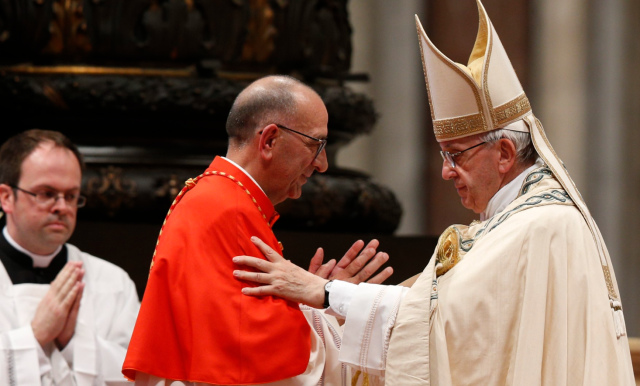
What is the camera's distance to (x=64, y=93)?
492cm

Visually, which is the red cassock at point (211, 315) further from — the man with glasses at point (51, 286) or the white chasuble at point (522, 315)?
the man with glasses at point (51, 286)

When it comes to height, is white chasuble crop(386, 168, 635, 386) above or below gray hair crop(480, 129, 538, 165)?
below

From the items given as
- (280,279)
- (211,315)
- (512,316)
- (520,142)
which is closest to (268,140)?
(280,279)

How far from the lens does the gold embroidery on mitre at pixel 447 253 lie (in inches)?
130

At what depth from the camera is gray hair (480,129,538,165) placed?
3.35 meters

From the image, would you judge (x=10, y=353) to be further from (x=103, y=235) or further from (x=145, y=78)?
(x=145, y=78)

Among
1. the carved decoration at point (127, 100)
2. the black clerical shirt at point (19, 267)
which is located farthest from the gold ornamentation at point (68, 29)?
the black clerical shirt at point (19, 267)

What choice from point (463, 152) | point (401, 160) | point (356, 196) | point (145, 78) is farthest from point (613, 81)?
point (463, 152)

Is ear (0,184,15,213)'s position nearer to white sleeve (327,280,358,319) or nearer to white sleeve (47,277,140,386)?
white sleeve (47,277,140,386)

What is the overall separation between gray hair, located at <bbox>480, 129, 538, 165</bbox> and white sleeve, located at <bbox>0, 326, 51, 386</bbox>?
6.29 feet

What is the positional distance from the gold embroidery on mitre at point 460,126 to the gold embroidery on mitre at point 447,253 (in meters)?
0.34

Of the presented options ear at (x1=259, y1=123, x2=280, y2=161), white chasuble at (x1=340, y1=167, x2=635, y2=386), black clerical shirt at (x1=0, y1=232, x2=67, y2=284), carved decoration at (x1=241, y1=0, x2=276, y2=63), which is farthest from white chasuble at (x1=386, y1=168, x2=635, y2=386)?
carved decoration at (x1=241, y1=0, x2=276, y2=63)

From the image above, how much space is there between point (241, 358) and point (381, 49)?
5207 mm

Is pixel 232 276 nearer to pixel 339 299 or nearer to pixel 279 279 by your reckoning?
pixel 279 279
